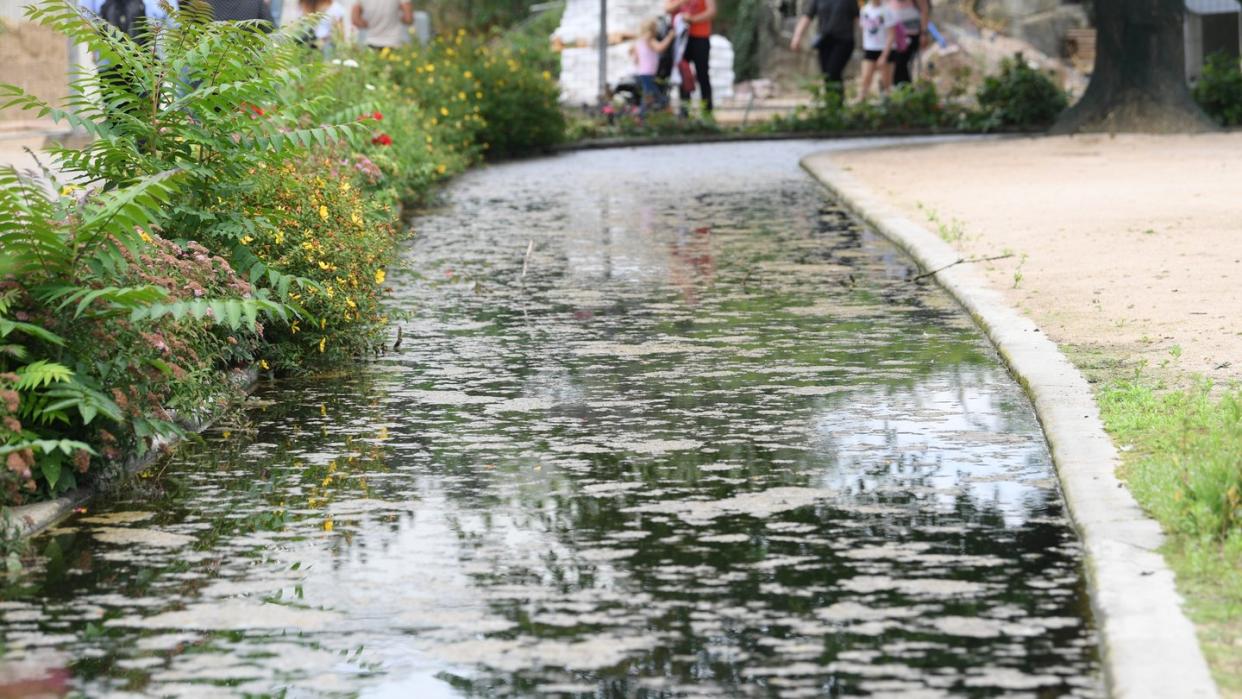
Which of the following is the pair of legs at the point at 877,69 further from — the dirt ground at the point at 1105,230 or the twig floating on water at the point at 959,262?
the twig floating on water at the point at 959,262

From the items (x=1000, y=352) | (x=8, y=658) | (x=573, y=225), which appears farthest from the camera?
(x=573, y=225)

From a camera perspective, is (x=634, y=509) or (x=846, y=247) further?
(x=846, y=247)

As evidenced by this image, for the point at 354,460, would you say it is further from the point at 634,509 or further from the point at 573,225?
the point at 573,225

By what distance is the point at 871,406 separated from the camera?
321 inches

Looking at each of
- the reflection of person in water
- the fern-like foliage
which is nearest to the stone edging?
the fern-like foliage

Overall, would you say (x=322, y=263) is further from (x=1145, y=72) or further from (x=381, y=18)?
(x=1145, y=72)

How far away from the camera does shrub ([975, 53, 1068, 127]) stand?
28297 millimetres

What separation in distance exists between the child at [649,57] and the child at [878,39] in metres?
2.88

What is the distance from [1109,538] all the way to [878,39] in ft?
80.6

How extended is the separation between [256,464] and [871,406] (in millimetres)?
2488

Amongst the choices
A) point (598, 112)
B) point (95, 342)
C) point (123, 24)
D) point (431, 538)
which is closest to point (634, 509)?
point (431, 538)

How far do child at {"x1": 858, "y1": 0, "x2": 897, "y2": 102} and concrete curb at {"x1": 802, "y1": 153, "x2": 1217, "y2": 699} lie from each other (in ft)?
63.3

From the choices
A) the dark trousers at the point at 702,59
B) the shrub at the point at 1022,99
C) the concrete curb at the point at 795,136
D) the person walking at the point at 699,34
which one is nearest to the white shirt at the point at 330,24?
the concrete curb at the point at 795,136

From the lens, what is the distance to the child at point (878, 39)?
29.1 metres
